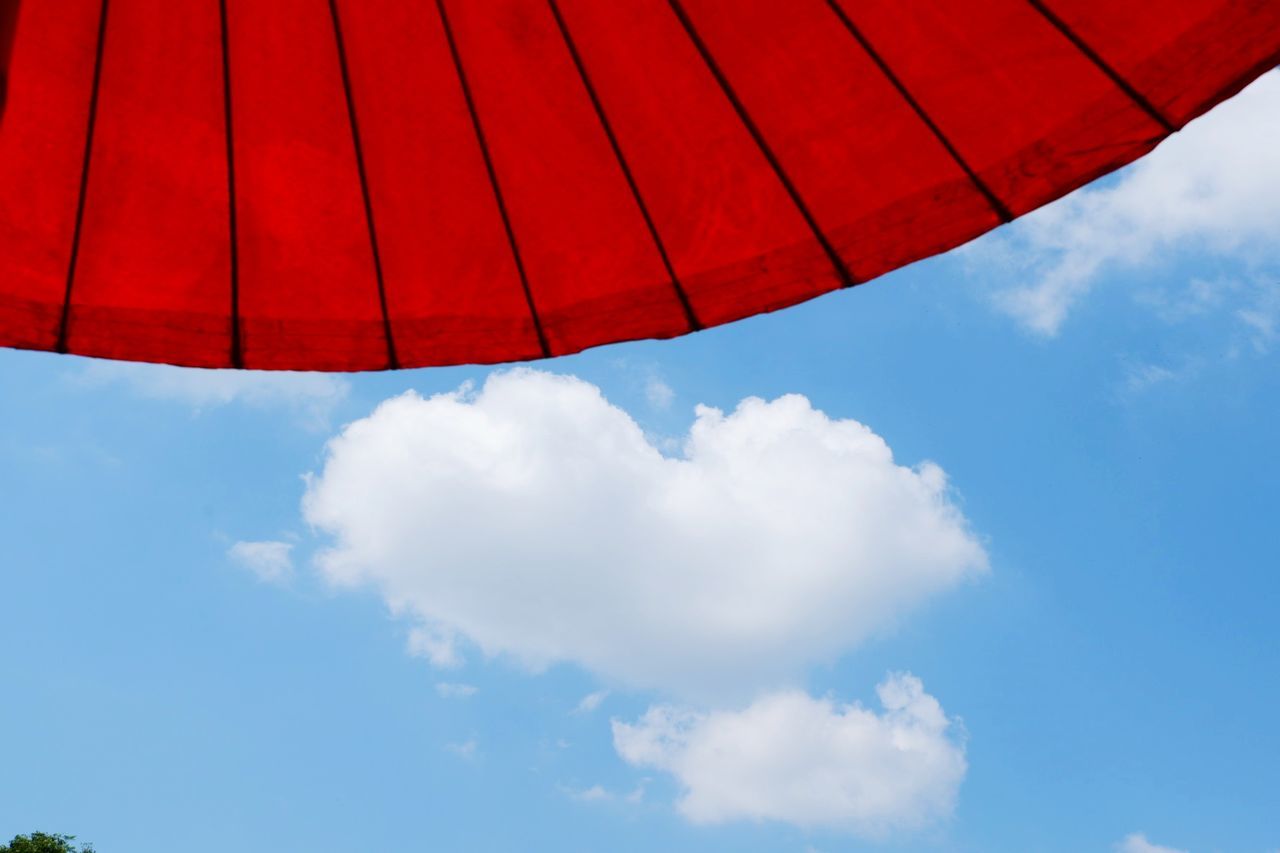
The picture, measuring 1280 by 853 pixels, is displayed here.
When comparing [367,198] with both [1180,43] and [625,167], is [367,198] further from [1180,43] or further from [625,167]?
[1180,43]

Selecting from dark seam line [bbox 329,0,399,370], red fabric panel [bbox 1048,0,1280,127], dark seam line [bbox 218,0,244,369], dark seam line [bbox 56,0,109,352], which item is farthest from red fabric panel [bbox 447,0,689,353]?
red fabric panel [bbox 1048,0,1280,127]

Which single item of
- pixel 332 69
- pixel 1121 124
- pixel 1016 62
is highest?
pixel 332 69

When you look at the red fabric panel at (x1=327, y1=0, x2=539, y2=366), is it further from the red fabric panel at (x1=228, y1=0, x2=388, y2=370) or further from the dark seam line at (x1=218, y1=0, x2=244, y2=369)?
the dark seam line at (x1=218, y1=0, x2=244, y2=369)

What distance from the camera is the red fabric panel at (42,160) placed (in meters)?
1.65

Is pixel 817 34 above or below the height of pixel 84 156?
below

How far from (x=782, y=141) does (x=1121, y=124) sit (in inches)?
15.6

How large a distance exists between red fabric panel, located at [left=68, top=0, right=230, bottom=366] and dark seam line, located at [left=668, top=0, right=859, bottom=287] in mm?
631

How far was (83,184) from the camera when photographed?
1.71 m

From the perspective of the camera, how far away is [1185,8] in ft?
4.43

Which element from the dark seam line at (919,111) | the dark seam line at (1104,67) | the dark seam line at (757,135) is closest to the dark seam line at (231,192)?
the dark seam line at (757,135)

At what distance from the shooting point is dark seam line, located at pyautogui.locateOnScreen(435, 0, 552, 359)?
66.1 inches

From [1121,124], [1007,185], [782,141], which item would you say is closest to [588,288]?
[782,141]

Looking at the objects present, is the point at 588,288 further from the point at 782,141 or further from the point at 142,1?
the point at 142,1

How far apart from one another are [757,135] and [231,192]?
0.73 metres
